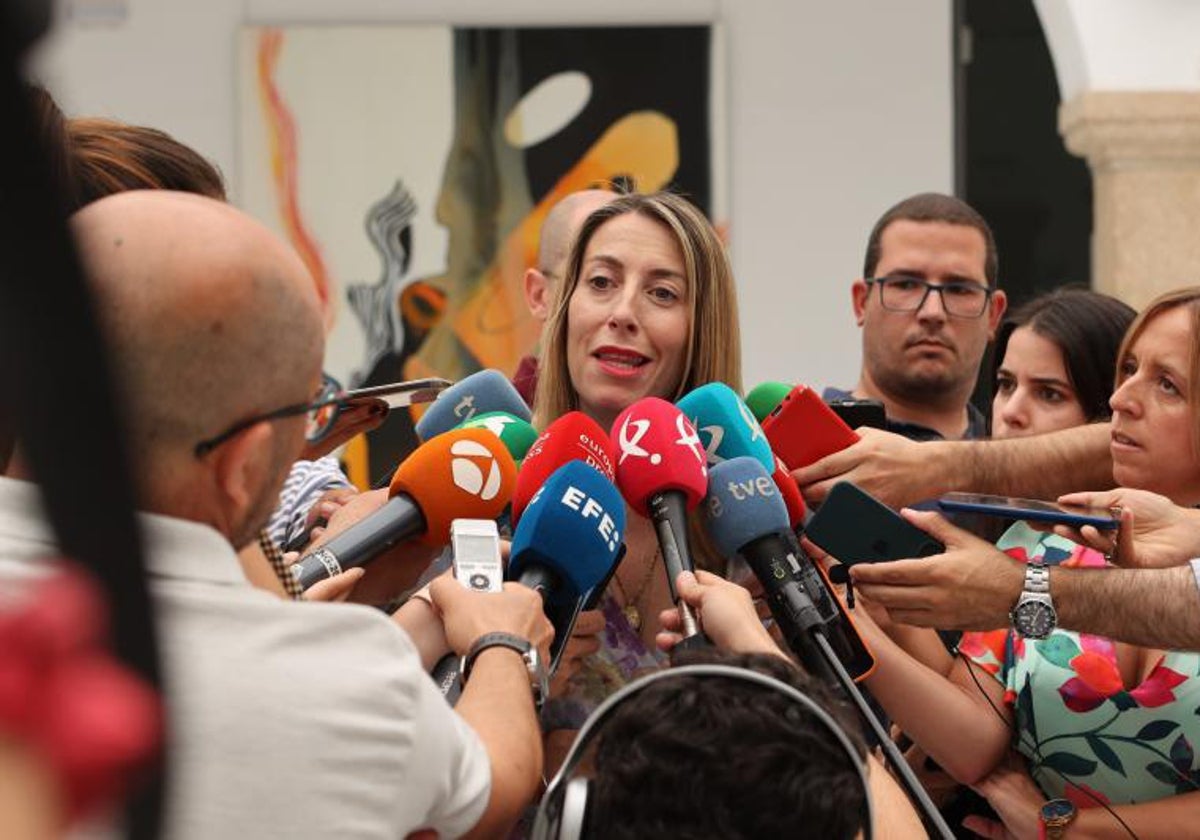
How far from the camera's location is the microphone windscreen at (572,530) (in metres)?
1.65

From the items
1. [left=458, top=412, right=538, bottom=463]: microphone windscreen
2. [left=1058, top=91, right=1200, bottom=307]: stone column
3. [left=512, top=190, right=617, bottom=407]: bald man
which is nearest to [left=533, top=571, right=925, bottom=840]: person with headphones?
[left=458, top=412, right=538, bottom=463]: microphone windscreen

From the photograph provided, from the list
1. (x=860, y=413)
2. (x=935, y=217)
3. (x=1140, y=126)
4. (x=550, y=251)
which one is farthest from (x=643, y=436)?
(x=1140, y=126)

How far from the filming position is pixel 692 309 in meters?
2.39

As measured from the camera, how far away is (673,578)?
169cm

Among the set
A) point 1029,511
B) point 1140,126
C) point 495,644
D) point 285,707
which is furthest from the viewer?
point 1140,126

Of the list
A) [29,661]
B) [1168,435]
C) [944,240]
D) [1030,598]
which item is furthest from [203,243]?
[944,240]

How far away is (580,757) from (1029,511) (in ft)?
2.55

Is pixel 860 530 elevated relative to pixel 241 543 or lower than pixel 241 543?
lower

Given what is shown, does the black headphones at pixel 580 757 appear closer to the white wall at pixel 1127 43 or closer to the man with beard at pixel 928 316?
the man with beard at pixel 928 316

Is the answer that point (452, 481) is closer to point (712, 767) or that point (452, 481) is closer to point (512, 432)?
point (512, 432)

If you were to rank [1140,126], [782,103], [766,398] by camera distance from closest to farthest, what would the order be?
[766,398], [1140,126], [782,103]

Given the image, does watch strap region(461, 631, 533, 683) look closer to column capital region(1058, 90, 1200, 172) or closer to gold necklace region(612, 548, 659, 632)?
gold necklace region(612, 548, 659, 632)

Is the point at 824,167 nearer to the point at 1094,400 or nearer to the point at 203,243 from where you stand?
the point at 1094,400

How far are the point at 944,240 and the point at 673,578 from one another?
216 centimetres
